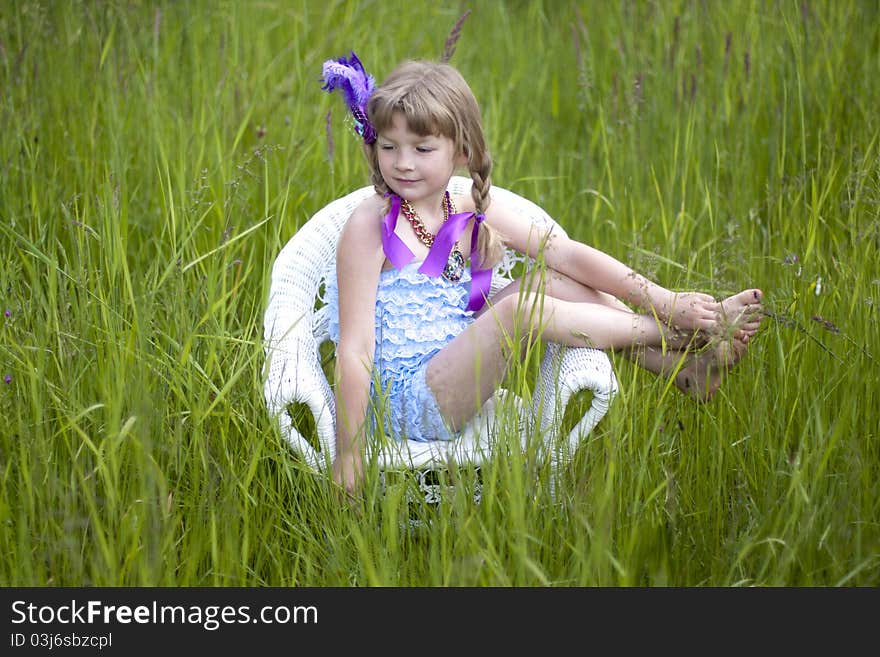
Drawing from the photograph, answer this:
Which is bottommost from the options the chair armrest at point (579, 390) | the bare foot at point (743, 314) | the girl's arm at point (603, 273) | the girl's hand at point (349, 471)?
the girl's hand at point (349, 471)

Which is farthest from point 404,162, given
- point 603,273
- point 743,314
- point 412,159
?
point 743,314

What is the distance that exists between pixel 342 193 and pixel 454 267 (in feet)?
2.79

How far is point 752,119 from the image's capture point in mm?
3688

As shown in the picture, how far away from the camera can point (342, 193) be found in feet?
11.3

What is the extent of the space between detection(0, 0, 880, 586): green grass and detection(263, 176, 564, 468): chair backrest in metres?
0.07

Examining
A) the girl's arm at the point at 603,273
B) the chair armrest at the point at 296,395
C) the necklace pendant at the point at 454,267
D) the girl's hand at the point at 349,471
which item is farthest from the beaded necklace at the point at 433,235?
the girl's hand at the point at 349,471

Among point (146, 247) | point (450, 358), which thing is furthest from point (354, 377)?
point (146, 247)

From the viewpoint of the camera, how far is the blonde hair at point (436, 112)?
249 centimetres

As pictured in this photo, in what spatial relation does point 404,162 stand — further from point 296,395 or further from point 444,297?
point 296,395

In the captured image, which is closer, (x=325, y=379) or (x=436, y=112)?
(x=436, y=112)

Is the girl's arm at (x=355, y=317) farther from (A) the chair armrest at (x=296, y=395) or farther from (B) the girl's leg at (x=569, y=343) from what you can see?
(B) the girl's leg at (x=569, y=343)

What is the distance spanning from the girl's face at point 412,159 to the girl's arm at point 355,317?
11 cm

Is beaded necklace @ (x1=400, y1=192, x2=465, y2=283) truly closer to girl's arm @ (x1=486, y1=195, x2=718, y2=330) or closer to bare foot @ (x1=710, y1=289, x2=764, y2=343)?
girl's arm @ (x1=486, y1=195, x2=718, y2=330)

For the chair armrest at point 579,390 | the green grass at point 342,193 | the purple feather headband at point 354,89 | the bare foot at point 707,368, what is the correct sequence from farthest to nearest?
the purple feather headband at point 354,89, the bare foot at point 707,368, the chair armrest at point 579,390, the green grass at point 342,193
